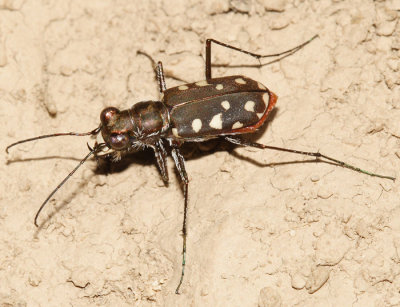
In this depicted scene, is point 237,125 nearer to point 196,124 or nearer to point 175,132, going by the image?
point 196,124

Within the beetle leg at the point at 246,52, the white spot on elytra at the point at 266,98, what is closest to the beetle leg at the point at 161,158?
the beetle leg at the point at 246,52

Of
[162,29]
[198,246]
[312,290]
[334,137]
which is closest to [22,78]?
[162,29]

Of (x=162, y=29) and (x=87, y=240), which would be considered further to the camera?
(x=162, y=29)

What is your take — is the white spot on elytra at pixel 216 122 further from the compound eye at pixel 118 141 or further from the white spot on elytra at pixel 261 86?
the compound eye at pixel 118 141

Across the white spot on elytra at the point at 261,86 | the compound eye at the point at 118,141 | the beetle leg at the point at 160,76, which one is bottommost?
the compound eye at the point at 118,141

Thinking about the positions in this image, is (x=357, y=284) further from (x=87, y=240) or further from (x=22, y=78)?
(x=22, y=78)

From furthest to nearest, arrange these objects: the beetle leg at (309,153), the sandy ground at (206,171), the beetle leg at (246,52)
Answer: the beetle leg at (246,52) → the beetle leg at (309,153) → the sandy ground at (206,171)
